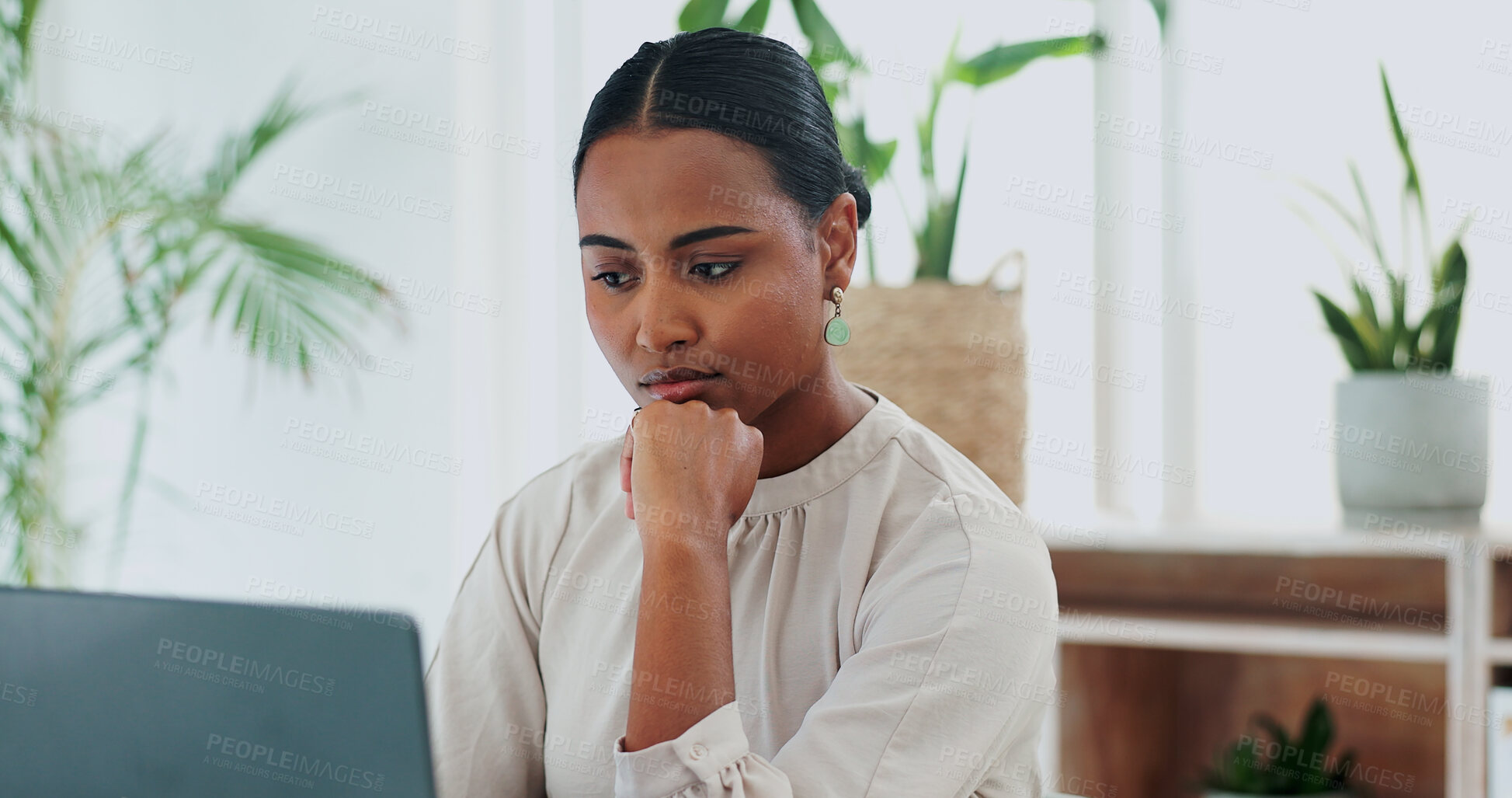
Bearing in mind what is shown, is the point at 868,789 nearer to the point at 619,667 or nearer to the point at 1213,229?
the point at 619,667

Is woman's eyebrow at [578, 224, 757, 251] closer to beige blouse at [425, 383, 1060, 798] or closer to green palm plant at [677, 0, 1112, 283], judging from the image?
beige blouse at [425, 383, 1060, 798]

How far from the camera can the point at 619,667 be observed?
1.18 m

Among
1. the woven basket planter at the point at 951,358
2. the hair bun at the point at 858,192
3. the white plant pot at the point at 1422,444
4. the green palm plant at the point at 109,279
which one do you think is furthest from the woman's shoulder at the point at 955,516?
the green palm plant at the point at 109,279

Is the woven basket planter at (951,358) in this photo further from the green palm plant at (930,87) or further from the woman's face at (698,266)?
the woman's face at (698,266)

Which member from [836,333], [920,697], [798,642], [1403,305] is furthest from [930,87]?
[920,697]

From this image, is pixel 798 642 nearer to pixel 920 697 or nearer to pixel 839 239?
pixel 920 697

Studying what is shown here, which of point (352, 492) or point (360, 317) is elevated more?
point (360, 317)

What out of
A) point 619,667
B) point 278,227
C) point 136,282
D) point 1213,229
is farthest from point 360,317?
point 1213,229

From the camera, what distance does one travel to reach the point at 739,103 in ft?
3.61

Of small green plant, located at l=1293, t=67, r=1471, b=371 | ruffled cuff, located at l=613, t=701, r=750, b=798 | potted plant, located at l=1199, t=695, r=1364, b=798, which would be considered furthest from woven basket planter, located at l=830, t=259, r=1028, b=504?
ruffled cuff, located at l=613, t=701, r=750, b=798

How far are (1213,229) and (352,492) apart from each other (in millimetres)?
1923

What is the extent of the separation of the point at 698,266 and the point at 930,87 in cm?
124

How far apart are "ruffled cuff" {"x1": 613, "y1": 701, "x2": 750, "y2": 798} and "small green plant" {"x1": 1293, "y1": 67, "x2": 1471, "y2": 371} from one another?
1.53 m

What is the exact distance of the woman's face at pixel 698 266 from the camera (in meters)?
1.07
